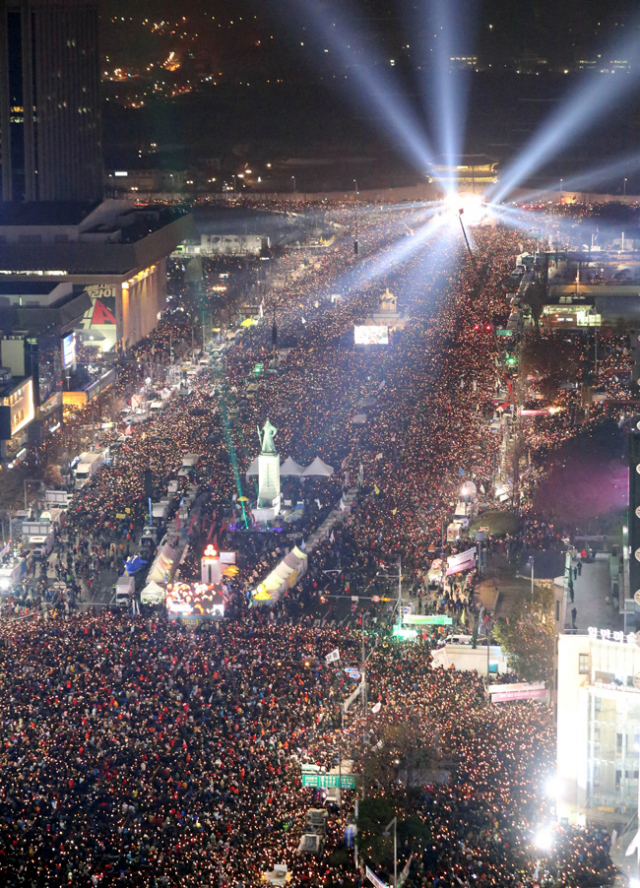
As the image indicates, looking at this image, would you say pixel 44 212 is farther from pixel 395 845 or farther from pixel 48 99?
pixel 395 845

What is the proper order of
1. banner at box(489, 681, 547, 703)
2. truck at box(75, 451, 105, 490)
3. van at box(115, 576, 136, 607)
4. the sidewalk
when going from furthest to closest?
truck at box(75, 451, 105, 490) → van at box(115, 576, 136, 607) → the sidewalk → banner at box(489, 681, 547, 703)

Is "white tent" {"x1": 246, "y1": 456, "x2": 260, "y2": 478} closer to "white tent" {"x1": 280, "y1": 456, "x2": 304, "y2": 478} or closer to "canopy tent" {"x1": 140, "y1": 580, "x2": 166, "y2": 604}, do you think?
"white tent" {"x1": 280, "y1": 456, "x2": 304, "y2": 478}

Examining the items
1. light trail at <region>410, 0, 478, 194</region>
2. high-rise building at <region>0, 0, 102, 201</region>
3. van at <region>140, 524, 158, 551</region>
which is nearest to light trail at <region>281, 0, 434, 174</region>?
light trail at <region>410, 0, 478, 194</region>

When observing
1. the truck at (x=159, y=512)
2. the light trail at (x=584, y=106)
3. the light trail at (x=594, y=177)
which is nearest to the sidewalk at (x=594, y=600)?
the truck at (x=159, y=512)

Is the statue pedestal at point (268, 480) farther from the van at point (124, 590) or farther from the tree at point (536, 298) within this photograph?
the tree at point (536, 298)

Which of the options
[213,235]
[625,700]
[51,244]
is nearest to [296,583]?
[625,700]

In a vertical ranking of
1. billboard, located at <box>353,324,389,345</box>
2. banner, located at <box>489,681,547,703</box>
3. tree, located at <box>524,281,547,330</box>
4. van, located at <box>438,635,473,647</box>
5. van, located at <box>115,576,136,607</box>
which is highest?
tree, located at <box>524,281,547,330</box>

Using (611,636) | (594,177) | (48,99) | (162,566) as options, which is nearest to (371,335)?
(162,566)
